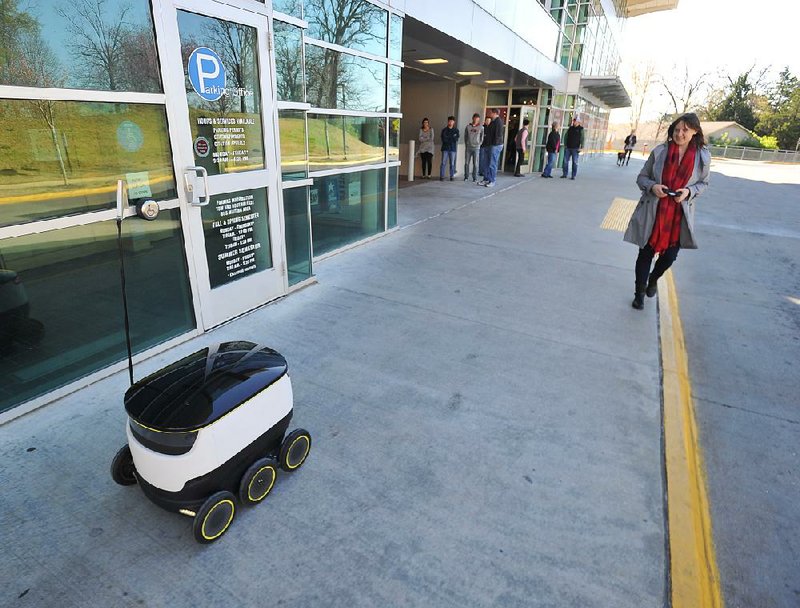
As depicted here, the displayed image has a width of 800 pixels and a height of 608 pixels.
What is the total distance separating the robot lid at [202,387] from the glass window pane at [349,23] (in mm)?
4202

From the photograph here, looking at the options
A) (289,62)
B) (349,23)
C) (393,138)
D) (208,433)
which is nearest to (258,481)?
(208,433)

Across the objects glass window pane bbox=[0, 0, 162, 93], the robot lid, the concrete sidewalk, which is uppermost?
glass window pane bbox=[0, 0, 162, 93]

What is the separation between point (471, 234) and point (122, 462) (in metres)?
6.30

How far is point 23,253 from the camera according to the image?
2807 mm

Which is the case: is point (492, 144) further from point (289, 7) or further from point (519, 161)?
point (289, 7)

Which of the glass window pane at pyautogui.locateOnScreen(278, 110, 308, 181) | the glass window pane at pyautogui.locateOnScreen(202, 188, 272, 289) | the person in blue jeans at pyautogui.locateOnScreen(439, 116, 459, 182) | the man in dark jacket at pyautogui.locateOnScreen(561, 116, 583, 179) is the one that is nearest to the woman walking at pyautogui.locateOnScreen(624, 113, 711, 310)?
the glass window pane at pyautogui.locateOnScreen(278, 110, 308, 181)

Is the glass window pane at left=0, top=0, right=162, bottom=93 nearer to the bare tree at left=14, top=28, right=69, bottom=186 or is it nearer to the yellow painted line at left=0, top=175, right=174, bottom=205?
the bare tree at left=14, top=28, right=69, bottom=186

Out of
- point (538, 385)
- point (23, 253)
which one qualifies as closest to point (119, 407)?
point (23, 253)

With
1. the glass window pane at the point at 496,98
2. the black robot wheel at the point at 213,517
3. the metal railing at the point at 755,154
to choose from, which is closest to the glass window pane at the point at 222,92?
the black robot wheel at the point at 213,517

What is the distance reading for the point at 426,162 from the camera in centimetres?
1440

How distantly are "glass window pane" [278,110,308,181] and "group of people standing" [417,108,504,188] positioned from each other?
9.01 metres

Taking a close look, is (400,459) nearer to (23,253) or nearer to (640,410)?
(640,410)

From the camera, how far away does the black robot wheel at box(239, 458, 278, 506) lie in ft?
6.80

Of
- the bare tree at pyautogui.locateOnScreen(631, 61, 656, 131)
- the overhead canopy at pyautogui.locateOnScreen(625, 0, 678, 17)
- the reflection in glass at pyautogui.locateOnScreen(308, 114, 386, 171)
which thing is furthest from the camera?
the bare tree at pyautogui.locateOnScreen(631, 61, 656, 131)
